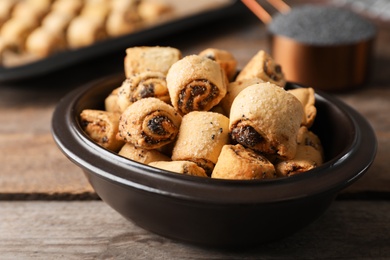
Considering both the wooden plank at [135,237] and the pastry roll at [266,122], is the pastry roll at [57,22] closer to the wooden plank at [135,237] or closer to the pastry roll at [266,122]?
the wooden plank at [135,237]

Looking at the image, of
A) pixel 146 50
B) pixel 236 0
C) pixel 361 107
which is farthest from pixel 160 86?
pixel 236 0

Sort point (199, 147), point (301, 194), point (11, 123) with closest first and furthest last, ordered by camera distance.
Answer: point (301, 194), point (199, 147), point (11, 123)

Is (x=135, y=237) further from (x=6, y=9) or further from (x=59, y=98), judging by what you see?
(x=6, y=9)

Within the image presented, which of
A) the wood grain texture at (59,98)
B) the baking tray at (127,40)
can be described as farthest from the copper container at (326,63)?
the baking tray at (127,40)

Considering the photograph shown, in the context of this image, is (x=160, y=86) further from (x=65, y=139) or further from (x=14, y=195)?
(x=14, y=195)

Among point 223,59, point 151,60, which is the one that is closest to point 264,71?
point 223,59

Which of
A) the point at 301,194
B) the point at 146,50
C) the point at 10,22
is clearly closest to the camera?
the point at 301,194

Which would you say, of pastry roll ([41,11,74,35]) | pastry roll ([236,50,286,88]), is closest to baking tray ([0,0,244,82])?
pastry roll ([41,11,74,35])
